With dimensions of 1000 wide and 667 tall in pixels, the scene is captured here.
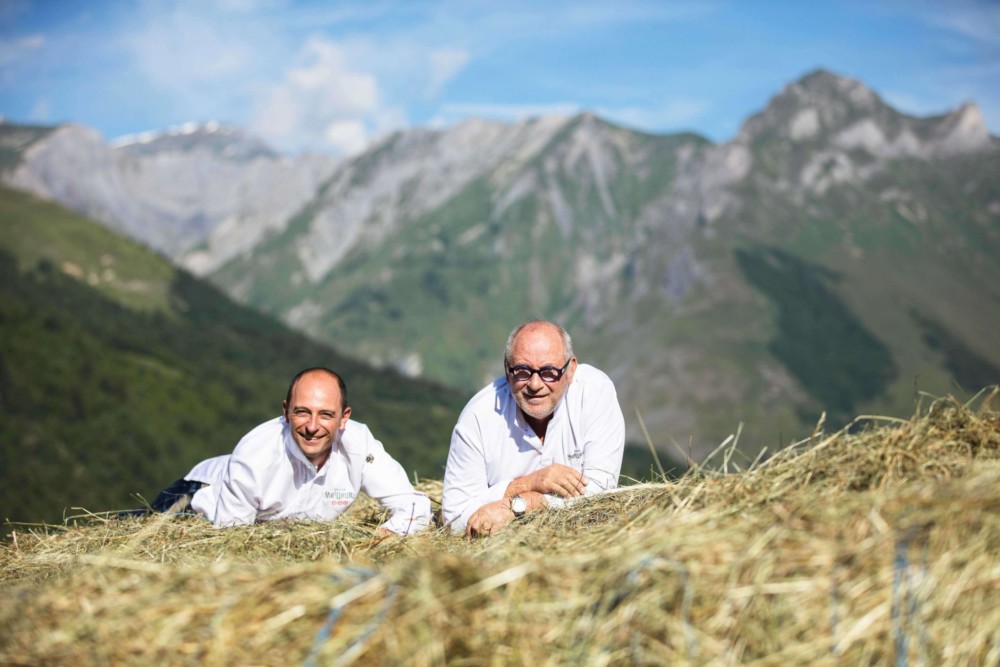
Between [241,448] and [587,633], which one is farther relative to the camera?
[241,448]

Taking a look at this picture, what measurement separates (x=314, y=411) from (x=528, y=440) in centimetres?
202

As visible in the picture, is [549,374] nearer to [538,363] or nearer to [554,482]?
[538,363]

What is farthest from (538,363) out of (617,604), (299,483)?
(617,604)

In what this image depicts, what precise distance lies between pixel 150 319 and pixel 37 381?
3352 inches

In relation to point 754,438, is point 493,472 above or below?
above

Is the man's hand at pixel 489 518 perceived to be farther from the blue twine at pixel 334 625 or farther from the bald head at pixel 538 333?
the blue twine at pixel 334 625

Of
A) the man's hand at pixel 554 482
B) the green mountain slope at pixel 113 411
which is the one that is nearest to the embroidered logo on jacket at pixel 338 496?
the man's hand at pixel 554 482

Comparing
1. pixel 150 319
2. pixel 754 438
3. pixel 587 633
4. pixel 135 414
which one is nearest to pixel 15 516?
pixel 135 414

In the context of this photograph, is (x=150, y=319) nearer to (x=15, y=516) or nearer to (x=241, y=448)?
(x=15, y=516)

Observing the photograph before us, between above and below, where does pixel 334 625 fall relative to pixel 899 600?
above

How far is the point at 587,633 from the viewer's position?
359cm

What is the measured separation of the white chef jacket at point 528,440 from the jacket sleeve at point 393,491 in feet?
0.82

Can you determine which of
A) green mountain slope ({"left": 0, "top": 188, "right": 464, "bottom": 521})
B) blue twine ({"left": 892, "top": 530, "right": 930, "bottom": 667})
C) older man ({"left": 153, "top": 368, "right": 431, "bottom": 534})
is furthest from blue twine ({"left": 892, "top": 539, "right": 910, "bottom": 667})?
green mountain slope ({"left": 0, "top": 188, "right": 464, "bottom": 521})

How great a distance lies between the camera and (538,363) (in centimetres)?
769
